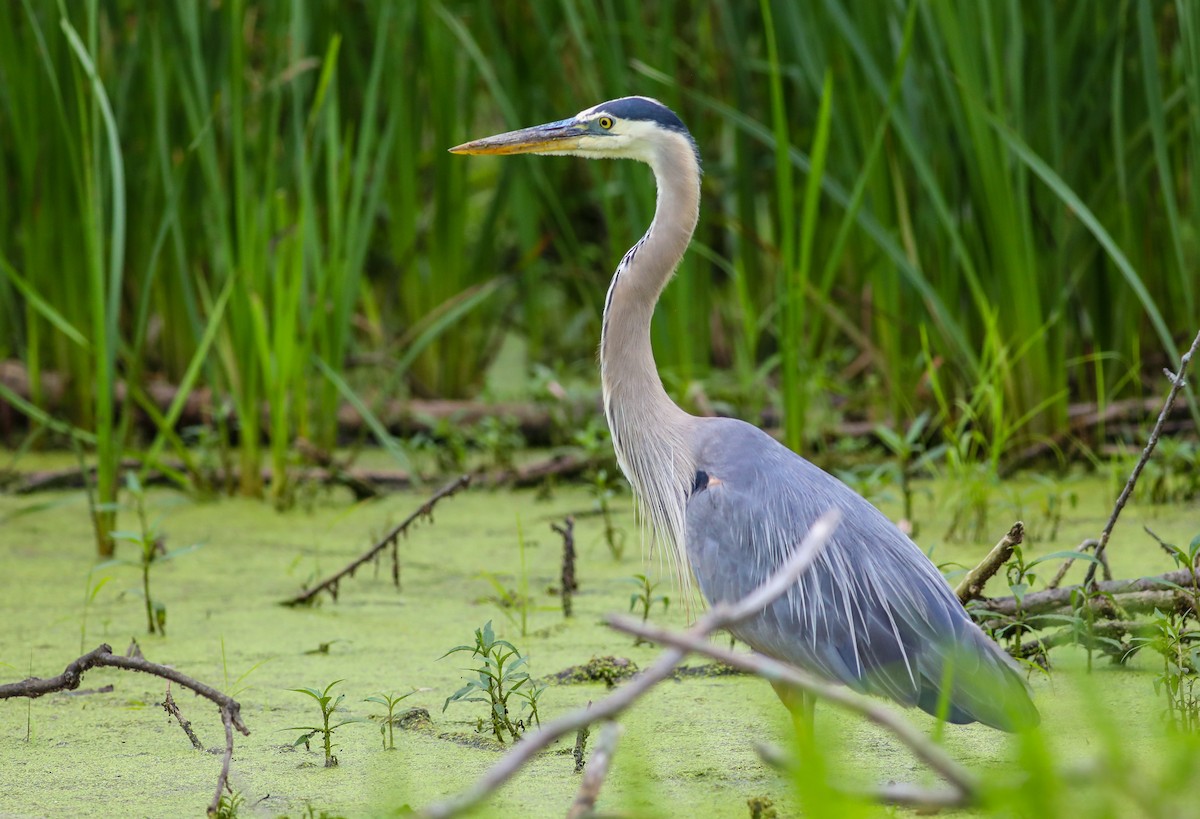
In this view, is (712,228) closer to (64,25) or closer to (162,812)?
(64,25)

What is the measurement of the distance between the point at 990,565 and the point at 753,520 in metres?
0.48

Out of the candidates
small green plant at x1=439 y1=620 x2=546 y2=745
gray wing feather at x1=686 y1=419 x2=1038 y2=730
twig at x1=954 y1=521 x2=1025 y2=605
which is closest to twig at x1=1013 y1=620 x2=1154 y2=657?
twig at x1=954 y1=521 x2=1025 y2=605

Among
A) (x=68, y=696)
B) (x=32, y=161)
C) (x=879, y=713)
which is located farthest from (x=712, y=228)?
(x=879, y=713)

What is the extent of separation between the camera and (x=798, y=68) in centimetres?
495

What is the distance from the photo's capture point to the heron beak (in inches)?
131

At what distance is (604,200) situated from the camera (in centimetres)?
500

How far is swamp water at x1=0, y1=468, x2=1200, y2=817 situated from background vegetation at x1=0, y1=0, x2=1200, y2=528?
1.04 ft

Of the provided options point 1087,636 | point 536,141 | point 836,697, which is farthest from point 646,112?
point 836,697

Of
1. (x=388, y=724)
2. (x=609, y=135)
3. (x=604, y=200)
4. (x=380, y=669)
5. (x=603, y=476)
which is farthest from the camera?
(x=604, y=200)

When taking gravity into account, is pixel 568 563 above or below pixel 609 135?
below

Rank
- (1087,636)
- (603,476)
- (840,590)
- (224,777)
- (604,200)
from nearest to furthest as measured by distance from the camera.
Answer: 1. (224,777)
2. (840,590)
3. (1087,636)
4. (603,476)
5. (604,200)

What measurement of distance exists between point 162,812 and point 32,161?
3025 millimetres

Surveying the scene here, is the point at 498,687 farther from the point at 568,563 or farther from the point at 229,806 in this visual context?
the point at 568,563

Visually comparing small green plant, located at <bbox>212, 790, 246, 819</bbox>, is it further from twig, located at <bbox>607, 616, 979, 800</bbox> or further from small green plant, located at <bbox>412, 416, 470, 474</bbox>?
small green plant, located at <bbox>412, 416, 470, 474</bbox>
